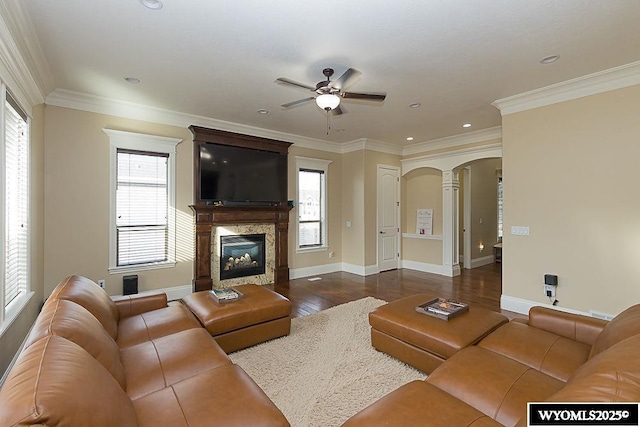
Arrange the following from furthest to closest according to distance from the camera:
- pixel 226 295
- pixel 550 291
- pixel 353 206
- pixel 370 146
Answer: pixel 353 206
pixel 370 146
pixel 550 291
pixel 226 295

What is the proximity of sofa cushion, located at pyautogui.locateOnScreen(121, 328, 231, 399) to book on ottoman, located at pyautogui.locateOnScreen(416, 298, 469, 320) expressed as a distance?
178 cm

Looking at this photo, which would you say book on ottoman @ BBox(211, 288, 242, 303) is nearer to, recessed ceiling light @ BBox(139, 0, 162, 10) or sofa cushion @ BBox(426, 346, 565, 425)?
sofa cushion @ BBox(426, 346, 565, 425)

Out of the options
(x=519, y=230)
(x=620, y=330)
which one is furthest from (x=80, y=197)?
(x=519, y=230)

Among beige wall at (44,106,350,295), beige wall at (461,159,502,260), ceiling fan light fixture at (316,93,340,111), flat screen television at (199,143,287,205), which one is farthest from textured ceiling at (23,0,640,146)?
beige wall at (461,159,502,260)

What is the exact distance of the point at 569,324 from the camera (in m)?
2.26

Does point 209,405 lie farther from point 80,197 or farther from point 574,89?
point 574,89

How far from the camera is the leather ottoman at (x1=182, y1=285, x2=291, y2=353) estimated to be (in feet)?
9.24

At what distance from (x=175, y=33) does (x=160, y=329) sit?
250 centimetres

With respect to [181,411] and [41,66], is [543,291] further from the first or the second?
[41,66]

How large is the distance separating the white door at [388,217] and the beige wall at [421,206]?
270mm

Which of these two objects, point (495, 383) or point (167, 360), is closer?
point (495, 383)

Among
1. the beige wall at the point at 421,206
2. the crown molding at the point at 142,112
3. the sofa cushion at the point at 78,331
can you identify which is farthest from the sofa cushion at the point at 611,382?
the beige wall at the point at 421,206

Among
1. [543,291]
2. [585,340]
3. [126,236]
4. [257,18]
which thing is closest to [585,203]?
[543,291]

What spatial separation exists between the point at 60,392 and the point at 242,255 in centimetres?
468
